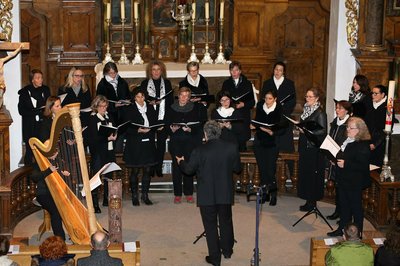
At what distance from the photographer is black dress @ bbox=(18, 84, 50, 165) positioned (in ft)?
39.8

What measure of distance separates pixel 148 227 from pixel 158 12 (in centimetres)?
631

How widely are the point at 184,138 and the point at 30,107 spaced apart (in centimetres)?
205

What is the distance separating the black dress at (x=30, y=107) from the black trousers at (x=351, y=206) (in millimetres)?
4133

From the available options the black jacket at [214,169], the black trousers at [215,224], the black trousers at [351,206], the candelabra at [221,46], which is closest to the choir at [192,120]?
the black trousers at [351,206]

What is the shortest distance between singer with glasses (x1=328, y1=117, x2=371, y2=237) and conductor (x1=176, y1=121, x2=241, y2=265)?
1290 mm

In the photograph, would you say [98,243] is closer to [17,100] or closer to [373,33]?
[17,100]

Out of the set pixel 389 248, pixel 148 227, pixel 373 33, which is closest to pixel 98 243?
pixel 389 248

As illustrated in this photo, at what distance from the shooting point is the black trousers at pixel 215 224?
32.2 feet

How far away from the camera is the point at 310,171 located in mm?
11664

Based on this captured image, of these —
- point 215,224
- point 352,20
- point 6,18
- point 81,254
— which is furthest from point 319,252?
point 352,20

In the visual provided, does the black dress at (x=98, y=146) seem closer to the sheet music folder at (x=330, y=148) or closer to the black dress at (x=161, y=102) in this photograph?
the black dress at (x=161, y=102)

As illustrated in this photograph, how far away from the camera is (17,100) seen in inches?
498

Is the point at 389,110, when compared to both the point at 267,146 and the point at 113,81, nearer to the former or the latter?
the point at 267,146

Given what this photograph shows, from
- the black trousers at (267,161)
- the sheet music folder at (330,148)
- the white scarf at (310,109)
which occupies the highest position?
the white scarf at (310,109)
